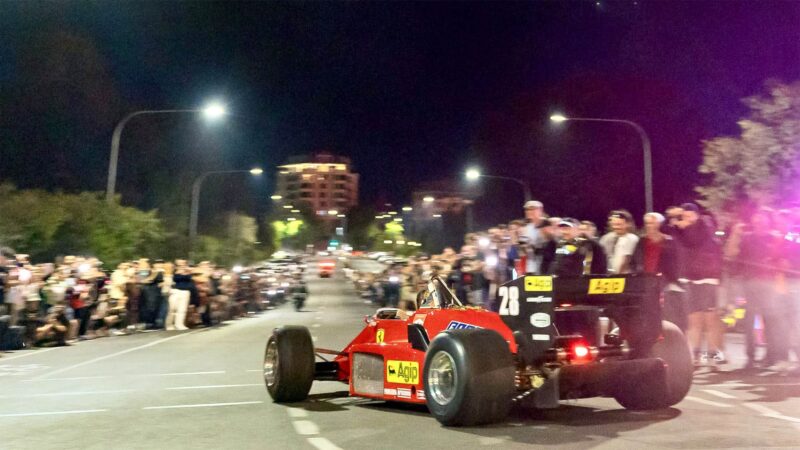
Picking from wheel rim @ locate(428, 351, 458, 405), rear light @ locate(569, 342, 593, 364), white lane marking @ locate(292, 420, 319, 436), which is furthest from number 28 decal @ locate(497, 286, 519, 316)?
white lane marking @ locate(292, 420, 319, 436)

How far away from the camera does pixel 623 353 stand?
332 inches

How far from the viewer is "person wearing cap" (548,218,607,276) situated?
30.6 ft

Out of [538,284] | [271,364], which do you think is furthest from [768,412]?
[271,364]

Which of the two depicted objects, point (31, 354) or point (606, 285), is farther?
point (31, 354)

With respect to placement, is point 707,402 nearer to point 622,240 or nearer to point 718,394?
point 718,394

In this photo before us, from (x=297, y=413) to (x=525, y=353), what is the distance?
255 cm

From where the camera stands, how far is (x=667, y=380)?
27.9 feet

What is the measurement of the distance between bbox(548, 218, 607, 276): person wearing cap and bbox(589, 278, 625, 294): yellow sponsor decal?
3.56 feet

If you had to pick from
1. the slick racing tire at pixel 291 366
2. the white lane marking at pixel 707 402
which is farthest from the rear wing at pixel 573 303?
the slick racing tire at pixel 291 366

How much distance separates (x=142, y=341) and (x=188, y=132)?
33.3m

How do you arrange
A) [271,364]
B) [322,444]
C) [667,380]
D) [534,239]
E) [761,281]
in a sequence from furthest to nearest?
[761,281] < [534,239] < [271,364] < [667,380] < [322,444]

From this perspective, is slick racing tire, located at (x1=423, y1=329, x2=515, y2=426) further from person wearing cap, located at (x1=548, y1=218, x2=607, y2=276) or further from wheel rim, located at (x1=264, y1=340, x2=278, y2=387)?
wheel rim, located at (x1=264, y1=340, x2=278, y2=387)

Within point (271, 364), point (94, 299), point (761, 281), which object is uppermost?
point (761, 281)

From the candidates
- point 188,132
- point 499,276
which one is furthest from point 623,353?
point 188,132
